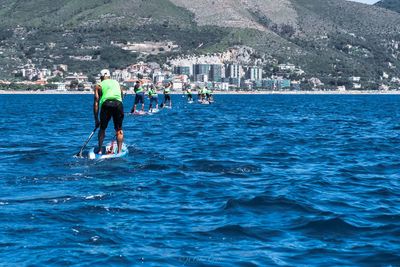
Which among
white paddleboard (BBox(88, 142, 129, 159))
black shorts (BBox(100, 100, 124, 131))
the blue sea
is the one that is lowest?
the blue sea

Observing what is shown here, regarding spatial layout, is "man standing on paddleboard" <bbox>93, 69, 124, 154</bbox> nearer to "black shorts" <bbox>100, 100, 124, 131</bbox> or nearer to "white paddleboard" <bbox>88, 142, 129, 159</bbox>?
"black shorts" <bbox>100, 100, 124, 131</bbox>

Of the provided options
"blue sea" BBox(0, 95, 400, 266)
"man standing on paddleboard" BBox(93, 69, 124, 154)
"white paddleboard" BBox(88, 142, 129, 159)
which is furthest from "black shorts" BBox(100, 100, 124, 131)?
"blue sea" BBox(0, 95, 400, 266)

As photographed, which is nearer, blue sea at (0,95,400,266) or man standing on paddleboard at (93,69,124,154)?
blue sea at (0,95,400,266)

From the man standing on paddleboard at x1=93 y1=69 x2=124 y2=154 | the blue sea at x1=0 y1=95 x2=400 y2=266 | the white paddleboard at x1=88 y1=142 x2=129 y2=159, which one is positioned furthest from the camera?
the man standing on paddleboard at x1=93 y1=69 x2=124 y2=154

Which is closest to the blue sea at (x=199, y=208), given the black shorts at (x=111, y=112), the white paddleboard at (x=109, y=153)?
the white paddleboard at (x=109, y=153)

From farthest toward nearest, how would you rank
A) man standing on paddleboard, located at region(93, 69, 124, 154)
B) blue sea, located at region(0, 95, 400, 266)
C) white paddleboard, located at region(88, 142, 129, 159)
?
man standing on paddleboard, located at region(93, 69, 124, 154), white paddleboard, located at region(88, 142, 129, 159), blue sea, located at region(0, 95, 400, 266)

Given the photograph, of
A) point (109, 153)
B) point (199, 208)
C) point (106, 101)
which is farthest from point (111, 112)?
point (199, 208)

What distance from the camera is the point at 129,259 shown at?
A: 333 inches

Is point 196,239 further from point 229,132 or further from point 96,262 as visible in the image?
point 229,132

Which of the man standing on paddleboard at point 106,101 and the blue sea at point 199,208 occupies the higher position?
the man standing on paddleboard at point 106,101

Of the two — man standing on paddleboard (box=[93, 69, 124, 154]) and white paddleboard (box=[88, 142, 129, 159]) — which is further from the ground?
man standing on paddleboard (box=[93, 69, 124, 154])

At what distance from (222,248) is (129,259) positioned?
4.01ft

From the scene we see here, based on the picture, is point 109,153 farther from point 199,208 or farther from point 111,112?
point 199,208

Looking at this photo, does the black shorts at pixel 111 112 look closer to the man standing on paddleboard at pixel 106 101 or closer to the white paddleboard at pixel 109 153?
the man standing on paddleboard at pixel 106 101
